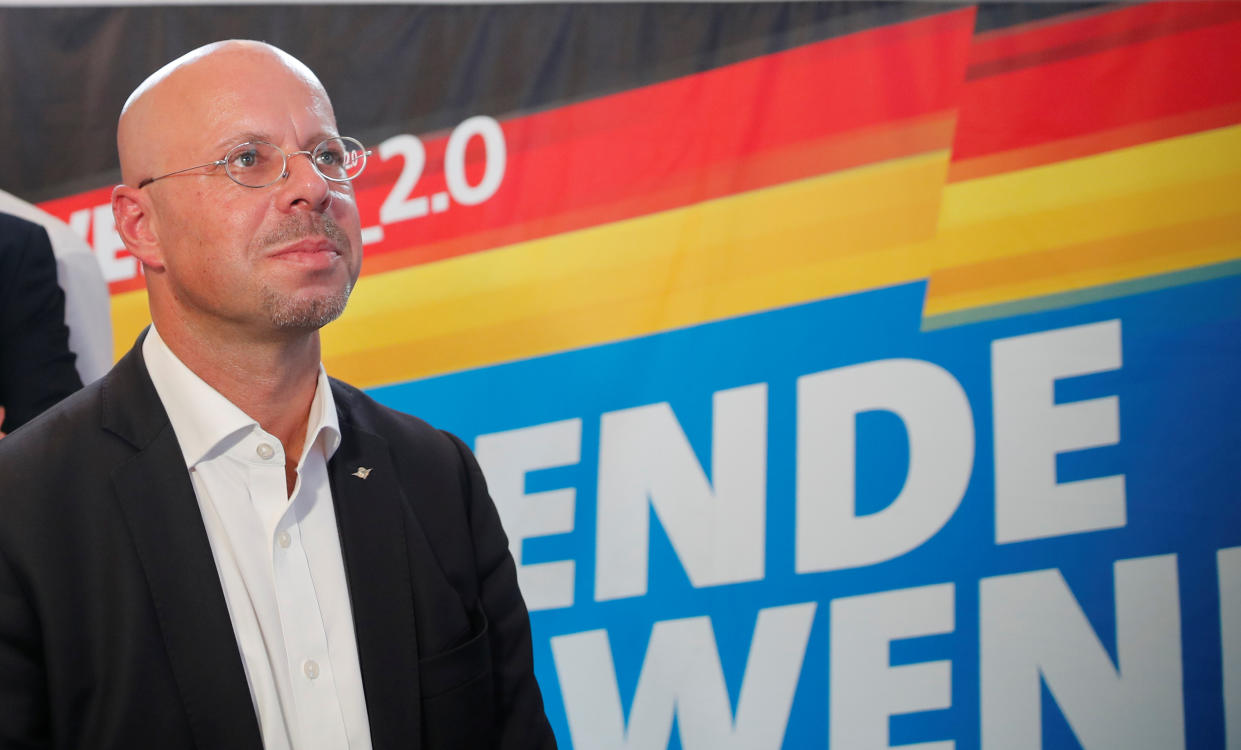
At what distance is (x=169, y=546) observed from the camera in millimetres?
1202

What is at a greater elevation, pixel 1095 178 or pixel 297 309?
pixel 1095 178

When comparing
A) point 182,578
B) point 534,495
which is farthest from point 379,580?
point 534,495

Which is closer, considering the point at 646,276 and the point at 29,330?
the point at 29,330

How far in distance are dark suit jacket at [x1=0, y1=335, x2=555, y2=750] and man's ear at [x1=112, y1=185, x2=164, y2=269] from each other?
14 centimetres

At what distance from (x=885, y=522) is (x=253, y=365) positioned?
1.68 meters

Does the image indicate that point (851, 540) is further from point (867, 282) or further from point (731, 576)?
point (867, 282)

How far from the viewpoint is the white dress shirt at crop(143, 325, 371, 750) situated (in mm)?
1230

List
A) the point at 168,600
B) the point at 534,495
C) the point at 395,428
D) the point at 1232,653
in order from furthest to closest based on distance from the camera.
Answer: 1. the point at 534,495
2. the point at 1232,653
3. the point at 395,428
4. the point at 168,600

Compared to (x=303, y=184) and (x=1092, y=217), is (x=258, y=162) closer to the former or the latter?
(x=303, y=184)

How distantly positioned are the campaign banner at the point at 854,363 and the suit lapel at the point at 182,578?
1.48 meters

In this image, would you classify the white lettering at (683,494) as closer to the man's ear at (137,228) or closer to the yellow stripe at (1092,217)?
the yellow stripe at (1092,217)

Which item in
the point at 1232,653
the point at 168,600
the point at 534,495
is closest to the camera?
the point at 168,600

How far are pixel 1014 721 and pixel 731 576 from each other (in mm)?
718

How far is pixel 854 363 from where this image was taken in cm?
262
